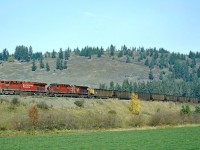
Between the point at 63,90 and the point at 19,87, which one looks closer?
the point at 19,87

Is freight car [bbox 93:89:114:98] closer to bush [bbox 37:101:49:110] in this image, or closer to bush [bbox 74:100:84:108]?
bush [bbox 74:100:84:108]

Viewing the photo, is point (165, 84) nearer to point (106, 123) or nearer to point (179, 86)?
point (179, 86)

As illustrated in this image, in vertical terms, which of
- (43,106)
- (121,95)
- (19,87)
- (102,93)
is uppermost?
(19,87)

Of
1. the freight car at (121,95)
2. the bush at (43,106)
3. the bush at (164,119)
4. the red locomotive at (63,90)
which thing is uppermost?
the red locomotive at (63,90)

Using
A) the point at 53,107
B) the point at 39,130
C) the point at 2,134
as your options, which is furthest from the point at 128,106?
the point at 2,134

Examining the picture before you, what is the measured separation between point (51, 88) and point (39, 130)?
26450mm

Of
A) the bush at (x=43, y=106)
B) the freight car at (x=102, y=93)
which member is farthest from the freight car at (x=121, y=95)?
the bush at (x=43, y=106)

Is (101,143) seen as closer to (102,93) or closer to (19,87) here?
(19,87)

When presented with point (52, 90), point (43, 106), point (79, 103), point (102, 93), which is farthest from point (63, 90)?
→ point (43, 106)

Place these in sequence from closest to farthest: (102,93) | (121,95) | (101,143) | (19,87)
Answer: (101,143), (19,87), (102,93), (121,95)

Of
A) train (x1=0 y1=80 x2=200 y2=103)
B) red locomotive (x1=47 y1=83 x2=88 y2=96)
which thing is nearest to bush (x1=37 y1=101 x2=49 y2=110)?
train (x1=0 y1=80 x2=200 y2=103)

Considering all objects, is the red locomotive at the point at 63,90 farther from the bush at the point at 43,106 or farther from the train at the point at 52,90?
the bush at the point at 43,106

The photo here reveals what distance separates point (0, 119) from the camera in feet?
140

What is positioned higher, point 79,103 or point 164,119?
point 79,103
